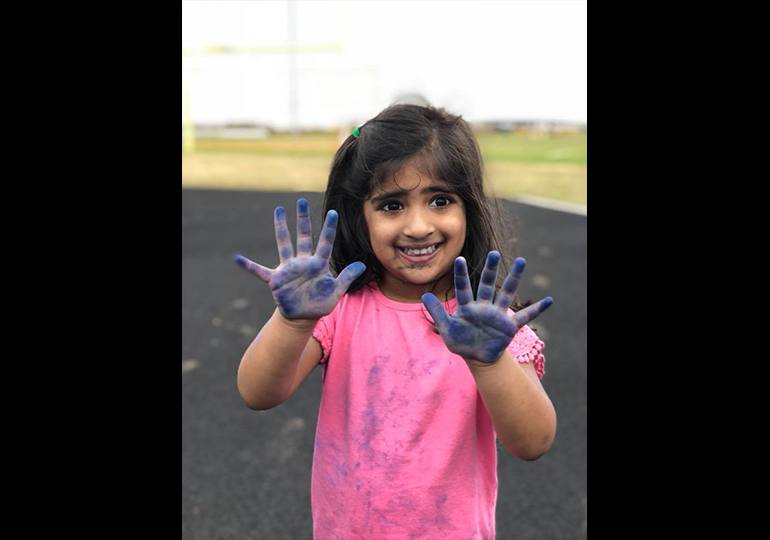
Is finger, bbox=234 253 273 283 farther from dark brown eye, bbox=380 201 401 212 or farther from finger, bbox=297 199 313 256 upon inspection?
dark brown eye, bbox=380 201 401 212

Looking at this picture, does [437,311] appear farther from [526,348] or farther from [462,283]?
[526,348]

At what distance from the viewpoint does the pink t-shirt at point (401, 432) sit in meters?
1.49

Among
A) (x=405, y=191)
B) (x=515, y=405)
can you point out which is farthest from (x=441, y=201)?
(x=515, y=405)

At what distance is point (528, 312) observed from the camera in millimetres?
1343

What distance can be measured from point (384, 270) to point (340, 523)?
1.73 feet

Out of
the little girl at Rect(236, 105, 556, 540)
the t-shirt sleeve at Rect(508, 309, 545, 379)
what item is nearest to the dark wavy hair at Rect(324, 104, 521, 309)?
the little girl at Rect(236, 105, 556, 540)

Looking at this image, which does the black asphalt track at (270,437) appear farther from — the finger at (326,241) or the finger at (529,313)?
the finger at (529,313)

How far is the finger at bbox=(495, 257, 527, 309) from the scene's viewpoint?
1.29m

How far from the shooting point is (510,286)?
1.32 meters

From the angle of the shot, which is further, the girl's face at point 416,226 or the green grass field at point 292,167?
the green grass field at point 292,167

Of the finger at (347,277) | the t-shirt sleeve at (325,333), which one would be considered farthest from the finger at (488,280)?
the t-shirt sleeve at (325,333)

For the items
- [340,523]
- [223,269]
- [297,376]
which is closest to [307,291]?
[297,376]

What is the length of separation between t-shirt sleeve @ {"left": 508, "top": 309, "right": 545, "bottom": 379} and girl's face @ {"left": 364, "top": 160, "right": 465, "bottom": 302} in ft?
0.64

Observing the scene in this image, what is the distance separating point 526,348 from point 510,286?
0.69ft
